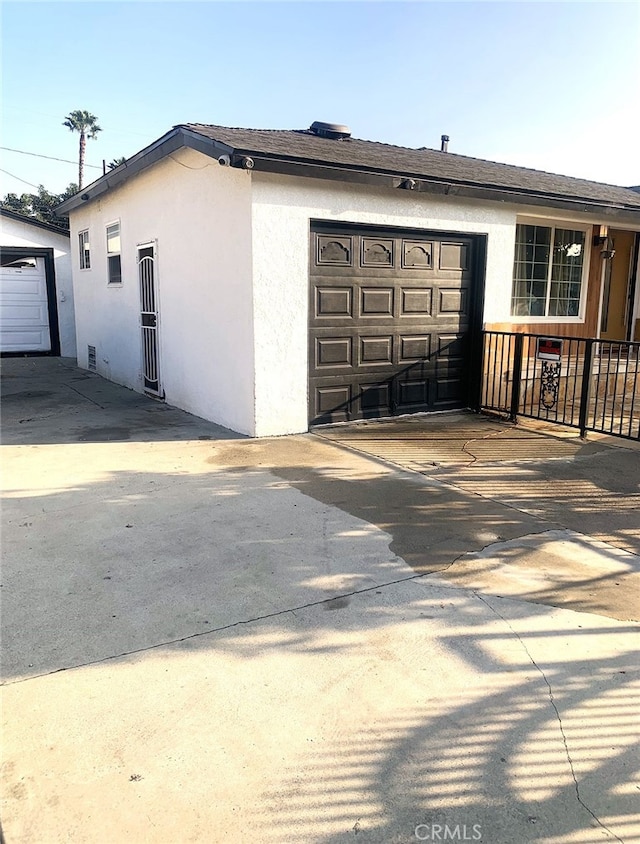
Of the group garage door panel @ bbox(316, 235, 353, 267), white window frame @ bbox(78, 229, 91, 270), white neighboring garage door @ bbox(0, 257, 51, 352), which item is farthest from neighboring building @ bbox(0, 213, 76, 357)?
garage door panel @ bbox(316, 235, 353, 267)

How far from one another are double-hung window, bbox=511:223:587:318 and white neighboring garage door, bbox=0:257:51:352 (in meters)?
12.8

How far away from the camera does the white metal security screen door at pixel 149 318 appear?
9.66 metres

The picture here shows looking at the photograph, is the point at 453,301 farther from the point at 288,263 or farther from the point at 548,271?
the point at 288,263

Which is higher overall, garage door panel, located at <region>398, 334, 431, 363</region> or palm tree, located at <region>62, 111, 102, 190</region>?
palm tree, located at <region>62, 111, 102, 190</region>

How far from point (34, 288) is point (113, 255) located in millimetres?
6205

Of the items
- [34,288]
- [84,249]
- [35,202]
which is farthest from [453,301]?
[35,202]

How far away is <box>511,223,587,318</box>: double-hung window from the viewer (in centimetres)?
984

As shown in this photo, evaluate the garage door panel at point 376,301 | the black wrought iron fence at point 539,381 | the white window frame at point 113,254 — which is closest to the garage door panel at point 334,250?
the garage door panel at point 376,301

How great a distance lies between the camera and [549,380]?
827 centimetres

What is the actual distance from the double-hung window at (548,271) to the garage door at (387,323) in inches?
61.7

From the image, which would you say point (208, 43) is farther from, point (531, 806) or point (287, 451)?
point (531, 806)

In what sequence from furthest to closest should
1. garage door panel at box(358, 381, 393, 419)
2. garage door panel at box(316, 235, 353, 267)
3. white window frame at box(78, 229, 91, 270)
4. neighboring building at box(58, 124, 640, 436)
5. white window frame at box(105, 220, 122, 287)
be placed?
white window frame at box(78, 229, 91, 270), white window frame at box(105, 220, 122, 287), garage door panel at box(358, 381, 393, 419), garage door panel at box(316, 235, 353, 267), neighboring building at box(58, 124, 640, 436)

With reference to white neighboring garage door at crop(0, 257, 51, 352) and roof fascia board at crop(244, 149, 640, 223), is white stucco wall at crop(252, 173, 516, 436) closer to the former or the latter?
roof fascia board at crop(244, 149, 640, 223)

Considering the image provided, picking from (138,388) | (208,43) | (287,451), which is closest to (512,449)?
(287,451)
